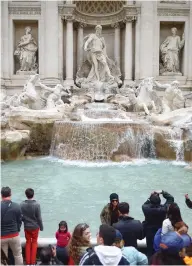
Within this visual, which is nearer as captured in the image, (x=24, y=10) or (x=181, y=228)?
(x=181, y=228)

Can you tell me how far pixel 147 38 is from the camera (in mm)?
16859

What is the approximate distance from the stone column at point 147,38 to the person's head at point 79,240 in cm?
1455

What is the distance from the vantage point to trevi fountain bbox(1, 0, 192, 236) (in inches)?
329

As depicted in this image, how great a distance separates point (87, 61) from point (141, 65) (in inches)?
102

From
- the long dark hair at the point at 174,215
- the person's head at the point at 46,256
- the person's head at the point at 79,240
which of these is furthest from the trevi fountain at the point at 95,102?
the person's head at the point at 46,256

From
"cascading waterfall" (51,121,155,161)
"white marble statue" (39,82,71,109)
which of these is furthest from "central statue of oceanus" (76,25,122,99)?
"cascading waterfall" (51,121,155,161)

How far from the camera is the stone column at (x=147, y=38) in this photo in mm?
16756

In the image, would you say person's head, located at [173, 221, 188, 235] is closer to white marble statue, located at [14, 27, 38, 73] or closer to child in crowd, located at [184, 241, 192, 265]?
child in crowd, located at [184, 241, 192, 265]

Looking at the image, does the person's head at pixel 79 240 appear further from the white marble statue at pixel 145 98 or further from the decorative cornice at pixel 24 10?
the decorative cornice at pixel 24 10

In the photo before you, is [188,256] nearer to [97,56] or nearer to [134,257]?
[134,257]

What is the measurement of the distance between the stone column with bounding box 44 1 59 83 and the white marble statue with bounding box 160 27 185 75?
5.13 m

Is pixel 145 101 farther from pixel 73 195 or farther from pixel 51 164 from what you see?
pixel 73 195

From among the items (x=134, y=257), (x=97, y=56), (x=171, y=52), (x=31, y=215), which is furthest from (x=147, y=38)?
(x=134, y=257)

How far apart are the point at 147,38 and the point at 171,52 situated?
1381mm
